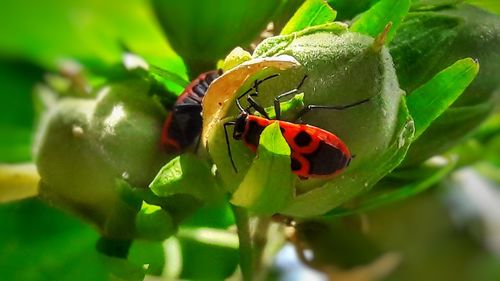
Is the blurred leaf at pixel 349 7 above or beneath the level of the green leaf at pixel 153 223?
above

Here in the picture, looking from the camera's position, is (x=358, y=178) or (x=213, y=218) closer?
(x=358, y=178)

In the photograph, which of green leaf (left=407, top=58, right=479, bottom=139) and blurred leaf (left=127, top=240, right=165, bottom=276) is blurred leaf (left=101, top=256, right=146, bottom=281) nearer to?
blurred leaf (left=127, top=240, right=165, bottom=276)

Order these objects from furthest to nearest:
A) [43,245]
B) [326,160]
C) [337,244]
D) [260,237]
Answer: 1. [337,244]
2. [43,245]
3. [260,237]
4. [326,160]

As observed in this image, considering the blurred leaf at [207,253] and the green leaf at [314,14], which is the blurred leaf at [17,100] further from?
the green leaf at [314,14]

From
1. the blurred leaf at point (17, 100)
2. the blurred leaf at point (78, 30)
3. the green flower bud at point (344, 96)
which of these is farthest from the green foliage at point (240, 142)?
the blurred leaf at point (17, 100)

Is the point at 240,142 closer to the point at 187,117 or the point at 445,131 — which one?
the point at 187,117

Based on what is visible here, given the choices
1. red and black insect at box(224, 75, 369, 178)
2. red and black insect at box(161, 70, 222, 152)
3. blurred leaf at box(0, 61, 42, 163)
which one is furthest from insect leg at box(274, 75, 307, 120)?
blurred leaf at box(0, 61, 42, 163)

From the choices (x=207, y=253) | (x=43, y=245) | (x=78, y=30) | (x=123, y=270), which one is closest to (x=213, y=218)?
(x=207, y=253)
